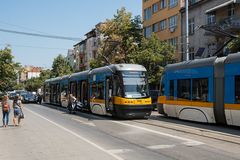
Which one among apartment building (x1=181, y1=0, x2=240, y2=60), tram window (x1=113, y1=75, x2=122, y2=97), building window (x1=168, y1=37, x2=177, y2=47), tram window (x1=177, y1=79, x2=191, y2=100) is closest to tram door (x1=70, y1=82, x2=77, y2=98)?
tram window (x1=113, y1=75, x2=122, y2=97)

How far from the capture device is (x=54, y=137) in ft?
49.5

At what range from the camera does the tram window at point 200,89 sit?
19500mm

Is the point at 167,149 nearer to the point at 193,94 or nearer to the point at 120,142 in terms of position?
the point at 120,142

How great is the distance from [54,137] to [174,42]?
38.6 metres

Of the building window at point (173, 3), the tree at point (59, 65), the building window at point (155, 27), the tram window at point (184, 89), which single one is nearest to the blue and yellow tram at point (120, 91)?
the tram window at point (184, 89)

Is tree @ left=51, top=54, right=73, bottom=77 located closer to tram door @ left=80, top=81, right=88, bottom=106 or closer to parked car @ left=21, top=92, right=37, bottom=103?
parked car @ left=21, top=92, right=37, bottom=103

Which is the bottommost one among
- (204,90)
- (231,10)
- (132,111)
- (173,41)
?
(132,111)

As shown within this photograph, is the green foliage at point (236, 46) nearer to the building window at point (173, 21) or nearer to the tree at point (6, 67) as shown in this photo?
the building window at point (173, 21)

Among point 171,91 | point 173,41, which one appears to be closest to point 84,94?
point 171,91

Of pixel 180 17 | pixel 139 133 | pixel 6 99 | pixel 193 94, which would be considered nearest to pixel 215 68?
pixel 193 94

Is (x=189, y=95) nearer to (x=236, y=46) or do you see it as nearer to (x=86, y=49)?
(x=236, y=46)

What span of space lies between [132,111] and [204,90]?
441 cm

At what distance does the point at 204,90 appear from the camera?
772 inches

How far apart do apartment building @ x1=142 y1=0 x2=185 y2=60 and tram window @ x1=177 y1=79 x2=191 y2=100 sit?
28285 millimetres
